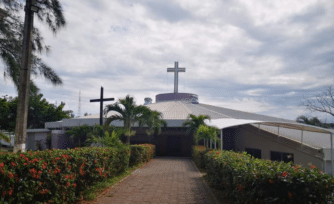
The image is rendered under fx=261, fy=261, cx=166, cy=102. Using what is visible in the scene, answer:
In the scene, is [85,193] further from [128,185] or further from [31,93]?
[31,93]

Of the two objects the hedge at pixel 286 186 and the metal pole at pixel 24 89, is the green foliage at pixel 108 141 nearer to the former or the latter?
the metal pole at pixel 24 89

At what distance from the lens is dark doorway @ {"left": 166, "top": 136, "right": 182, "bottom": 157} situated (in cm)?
2320

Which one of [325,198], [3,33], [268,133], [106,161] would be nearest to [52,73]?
[3,33]

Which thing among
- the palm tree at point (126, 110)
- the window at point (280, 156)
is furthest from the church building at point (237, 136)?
the palm tree at point (126, 110)

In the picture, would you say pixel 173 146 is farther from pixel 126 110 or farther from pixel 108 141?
pixel 108 141

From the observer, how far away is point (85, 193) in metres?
6.41

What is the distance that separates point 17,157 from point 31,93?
9.80 m

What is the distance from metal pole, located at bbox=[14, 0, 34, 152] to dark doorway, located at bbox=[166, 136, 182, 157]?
1497 cm

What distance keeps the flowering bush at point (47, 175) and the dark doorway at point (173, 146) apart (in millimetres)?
16540

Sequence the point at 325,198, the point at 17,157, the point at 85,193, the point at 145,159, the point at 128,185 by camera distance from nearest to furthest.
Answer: the point at 325,198, the point at 17,157, the point at 85,193, the point at 128,185, the point at 145,159

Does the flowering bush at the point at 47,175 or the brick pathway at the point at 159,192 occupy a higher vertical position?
the flowering bush at the point at 47,175

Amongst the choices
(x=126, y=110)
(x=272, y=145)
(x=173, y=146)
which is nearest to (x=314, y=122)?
(x=272, y=145)

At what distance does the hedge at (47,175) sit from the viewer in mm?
3924

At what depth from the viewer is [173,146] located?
2327 cm
